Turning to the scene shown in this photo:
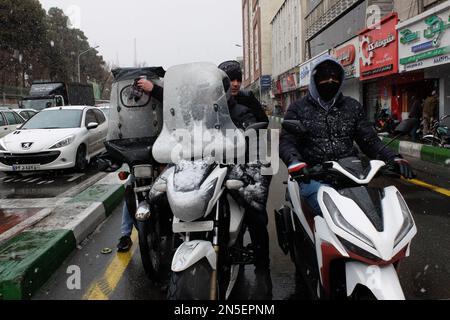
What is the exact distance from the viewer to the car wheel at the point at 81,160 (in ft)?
32.5

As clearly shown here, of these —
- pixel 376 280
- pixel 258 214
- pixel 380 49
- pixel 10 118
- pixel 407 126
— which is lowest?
pixel 376 280

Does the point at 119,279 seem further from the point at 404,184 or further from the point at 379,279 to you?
the point at 404,184

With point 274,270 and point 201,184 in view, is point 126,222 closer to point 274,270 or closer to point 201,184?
point 274,270

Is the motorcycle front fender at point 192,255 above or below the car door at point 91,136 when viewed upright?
below

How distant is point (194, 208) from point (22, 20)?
126 feet

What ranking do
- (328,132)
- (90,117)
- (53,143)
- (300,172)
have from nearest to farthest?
(300,172) < (328,132) < (53,143) < (90,117)

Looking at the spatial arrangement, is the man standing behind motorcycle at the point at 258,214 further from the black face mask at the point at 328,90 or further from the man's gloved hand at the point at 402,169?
the man's gloved hand at the point at 402,169

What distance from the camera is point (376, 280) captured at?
7.30 ft

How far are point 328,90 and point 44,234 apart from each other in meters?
3.21

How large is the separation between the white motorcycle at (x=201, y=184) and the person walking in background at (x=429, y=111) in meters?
12.9

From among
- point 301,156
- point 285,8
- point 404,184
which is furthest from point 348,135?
point 285,8

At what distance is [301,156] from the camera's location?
3295 mm

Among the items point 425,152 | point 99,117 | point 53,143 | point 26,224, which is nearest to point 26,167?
point 53,143

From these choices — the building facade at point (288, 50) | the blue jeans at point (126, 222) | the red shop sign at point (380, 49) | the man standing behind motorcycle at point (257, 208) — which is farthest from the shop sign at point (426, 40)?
the building facade at point (288, 50)
